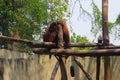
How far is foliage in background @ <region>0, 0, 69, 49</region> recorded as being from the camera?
794cm

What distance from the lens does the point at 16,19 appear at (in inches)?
315

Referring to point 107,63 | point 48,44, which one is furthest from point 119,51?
point 107,63

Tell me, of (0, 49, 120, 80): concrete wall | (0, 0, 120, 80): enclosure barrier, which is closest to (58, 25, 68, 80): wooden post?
(0, 0, 120, 80): enclosure barrier

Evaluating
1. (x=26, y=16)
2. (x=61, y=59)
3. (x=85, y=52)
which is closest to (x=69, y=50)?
(x=85, y=52)

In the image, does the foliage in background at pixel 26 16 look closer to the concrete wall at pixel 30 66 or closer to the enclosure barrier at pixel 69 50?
the concrete wall at pixel 30 66

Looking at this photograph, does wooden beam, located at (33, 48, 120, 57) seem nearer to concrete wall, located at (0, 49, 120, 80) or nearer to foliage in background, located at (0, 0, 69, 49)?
concrete wall, located at (0, 49, 120, 80)

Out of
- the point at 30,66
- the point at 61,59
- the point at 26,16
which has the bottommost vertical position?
the point at 30,66

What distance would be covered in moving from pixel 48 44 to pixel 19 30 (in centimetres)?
540

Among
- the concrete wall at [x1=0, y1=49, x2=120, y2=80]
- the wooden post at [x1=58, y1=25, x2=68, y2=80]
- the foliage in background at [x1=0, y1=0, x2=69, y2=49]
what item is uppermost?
the foliage in background at [x1=0, y1=0, x2=69, y2=49]

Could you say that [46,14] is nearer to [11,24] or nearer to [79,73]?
[11,24]

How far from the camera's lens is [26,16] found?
26.7 feet

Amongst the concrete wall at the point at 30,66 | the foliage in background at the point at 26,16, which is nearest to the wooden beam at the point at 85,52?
the concrete wall at the point at 30,66

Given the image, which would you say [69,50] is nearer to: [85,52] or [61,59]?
[85,52]

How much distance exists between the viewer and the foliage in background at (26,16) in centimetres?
794
